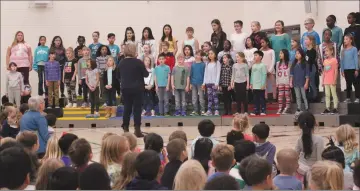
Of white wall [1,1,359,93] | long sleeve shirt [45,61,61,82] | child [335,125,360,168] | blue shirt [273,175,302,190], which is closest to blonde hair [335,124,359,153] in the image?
child [335,125,360,168]

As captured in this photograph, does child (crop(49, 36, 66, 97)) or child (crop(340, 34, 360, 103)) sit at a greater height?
child (crop(49, 36, 66, 97))

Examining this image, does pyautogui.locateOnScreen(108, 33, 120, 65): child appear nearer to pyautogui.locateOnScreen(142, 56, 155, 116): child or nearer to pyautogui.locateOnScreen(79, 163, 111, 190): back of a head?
pyautogui.locateOnScreen(142, 56, 155, 116): child

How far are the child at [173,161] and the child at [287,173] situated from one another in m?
0.84

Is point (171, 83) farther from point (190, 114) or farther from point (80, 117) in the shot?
point (80, 117)

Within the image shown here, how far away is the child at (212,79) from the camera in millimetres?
12070

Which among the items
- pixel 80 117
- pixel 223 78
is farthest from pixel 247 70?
pixel 80 117

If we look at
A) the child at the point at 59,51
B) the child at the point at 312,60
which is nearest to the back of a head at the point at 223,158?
the child at the point at 312,60

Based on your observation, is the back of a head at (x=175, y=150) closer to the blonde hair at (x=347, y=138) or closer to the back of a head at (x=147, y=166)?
the back of a head at (x=147, y=166)

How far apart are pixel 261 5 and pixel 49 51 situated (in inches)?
269

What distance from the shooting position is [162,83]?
12.3 m

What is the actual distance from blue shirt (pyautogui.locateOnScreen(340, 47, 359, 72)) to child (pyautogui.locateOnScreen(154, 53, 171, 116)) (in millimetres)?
3703

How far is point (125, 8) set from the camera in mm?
17172

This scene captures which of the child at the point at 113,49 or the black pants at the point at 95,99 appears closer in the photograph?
the black pants at the point at 95,99

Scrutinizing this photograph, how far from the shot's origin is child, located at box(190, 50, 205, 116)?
12.2m
